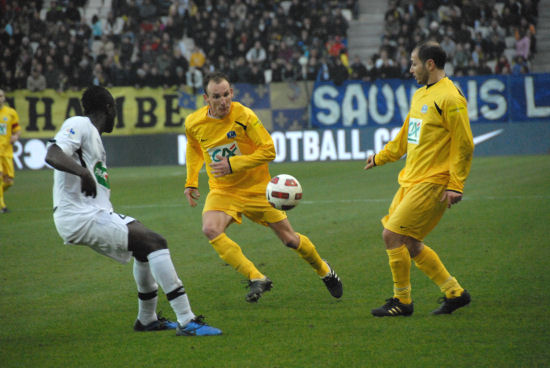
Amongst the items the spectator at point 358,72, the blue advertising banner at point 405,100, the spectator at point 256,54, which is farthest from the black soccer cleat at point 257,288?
the spectator at point 256,54

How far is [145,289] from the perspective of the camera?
543 centimetres

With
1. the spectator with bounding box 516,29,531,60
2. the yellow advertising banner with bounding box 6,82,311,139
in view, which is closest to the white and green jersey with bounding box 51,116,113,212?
the yellow advertising banner with bounding box 6,82,311,139

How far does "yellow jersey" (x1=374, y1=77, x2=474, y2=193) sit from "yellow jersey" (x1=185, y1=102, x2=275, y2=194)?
1.34m

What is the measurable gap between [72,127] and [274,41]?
21.6m

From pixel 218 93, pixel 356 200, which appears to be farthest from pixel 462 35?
pixel 218 93

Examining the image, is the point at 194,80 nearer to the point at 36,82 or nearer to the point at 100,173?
the point at 36,82

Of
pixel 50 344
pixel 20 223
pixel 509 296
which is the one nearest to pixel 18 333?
pixel 50 344

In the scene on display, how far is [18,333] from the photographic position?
5500 mm

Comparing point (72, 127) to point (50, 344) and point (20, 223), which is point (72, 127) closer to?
point (50, 344)

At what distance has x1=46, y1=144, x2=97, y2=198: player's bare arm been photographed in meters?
4.73

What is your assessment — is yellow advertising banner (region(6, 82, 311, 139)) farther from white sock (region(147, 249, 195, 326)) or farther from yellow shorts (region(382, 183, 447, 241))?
white sock (region(147, 249, 195, 326))

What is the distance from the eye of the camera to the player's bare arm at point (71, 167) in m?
4.73

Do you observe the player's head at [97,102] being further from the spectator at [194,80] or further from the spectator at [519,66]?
the spectator at [519,66]

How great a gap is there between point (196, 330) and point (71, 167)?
4.69 feet
